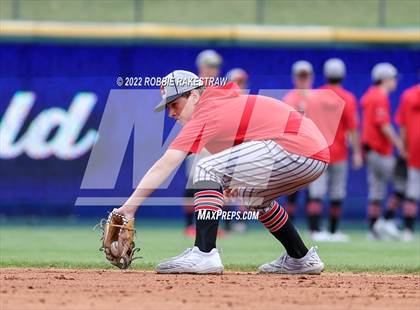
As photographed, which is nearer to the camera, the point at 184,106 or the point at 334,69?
the point at 184,106

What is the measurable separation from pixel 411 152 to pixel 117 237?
25.7 ft

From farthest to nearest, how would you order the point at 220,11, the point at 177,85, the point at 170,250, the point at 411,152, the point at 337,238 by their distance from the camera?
the point at 220,11 → the point at 411,152 → the point at 337,238 → the point at 170,250 → the point at 177,85

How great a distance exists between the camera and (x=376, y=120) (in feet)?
49.3

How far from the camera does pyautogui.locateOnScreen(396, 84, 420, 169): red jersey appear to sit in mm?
14945

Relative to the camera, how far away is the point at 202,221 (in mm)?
7809

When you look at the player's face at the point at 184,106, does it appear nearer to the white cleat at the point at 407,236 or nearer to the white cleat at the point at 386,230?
the white cleat at the point at 407,236

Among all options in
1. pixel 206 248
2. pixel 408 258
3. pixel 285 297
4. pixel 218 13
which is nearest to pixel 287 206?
pixel 408 258

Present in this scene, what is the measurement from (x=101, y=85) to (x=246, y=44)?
2.63 metres

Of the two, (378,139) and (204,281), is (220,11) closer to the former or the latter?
(378,139)

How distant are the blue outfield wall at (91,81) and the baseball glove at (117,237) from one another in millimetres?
8325

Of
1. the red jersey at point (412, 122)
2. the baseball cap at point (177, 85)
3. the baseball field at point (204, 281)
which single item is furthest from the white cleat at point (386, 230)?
the baseball cap at point (177, 85)

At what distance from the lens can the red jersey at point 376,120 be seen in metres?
15.0

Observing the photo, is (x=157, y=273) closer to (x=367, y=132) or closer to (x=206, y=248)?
(x=206, y=248)

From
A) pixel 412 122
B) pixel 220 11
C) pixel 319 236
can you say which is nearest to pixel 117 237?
pixel 319 236
